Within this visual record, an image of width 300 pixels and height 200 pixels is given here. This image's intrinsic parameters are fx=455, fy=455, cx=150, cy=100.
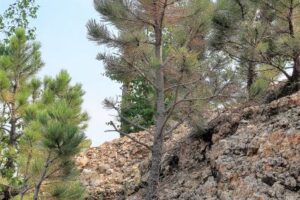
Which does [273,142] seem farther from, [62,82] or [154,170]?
[62,82]

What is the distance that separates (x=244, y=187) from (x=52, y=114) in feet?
7.48

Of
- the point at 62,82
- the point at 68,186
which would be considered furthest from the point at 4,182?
the point at 62,82

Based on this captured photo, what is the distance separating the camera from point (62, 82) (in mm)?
7527

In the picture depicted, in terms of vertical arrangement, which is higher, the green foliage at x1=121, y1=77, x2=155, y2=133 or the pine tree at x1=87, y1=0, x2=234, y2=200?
the green foliage at x1=121, y1=77, x2=155, y2=133

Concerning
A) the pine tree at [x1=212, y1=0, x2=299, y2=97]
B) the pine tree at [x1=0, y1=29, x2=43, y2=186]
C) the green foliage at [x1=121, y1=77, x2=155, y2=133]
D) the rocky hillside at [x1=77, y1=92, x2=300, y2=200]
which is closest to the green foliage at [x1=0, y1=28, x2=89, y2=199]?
the pine tree at [x1=0, y1=29, x2=43, y2=186]

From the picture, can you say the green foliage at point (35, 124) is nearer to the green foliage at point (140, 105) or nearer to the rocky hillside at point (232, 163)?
the rocky hillside at point (232, 163)

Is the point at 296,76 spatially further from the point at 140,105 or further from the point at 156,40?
the point at 140,105

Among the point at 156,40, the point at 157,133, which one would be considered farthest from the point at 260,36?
the point at 157,133

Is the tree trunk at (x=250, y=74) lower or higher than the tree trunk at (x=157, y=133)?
higher

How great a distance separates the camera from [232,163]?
5.26m

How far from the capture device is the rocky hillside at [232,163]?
4695 mm

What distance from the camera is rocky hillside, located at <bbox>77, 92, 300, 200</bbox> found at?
15.4ft

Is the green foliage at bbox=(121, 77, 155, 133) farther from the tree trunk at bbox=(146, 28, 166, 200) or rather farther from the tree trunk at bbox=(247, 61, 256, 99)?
the tree trunk at bbox=(146, 28, 166, 200)

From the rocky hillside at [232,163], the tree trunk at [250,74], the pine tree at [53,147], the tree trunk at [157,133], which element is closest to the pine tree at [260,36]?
the tree trunk at [250,74]
